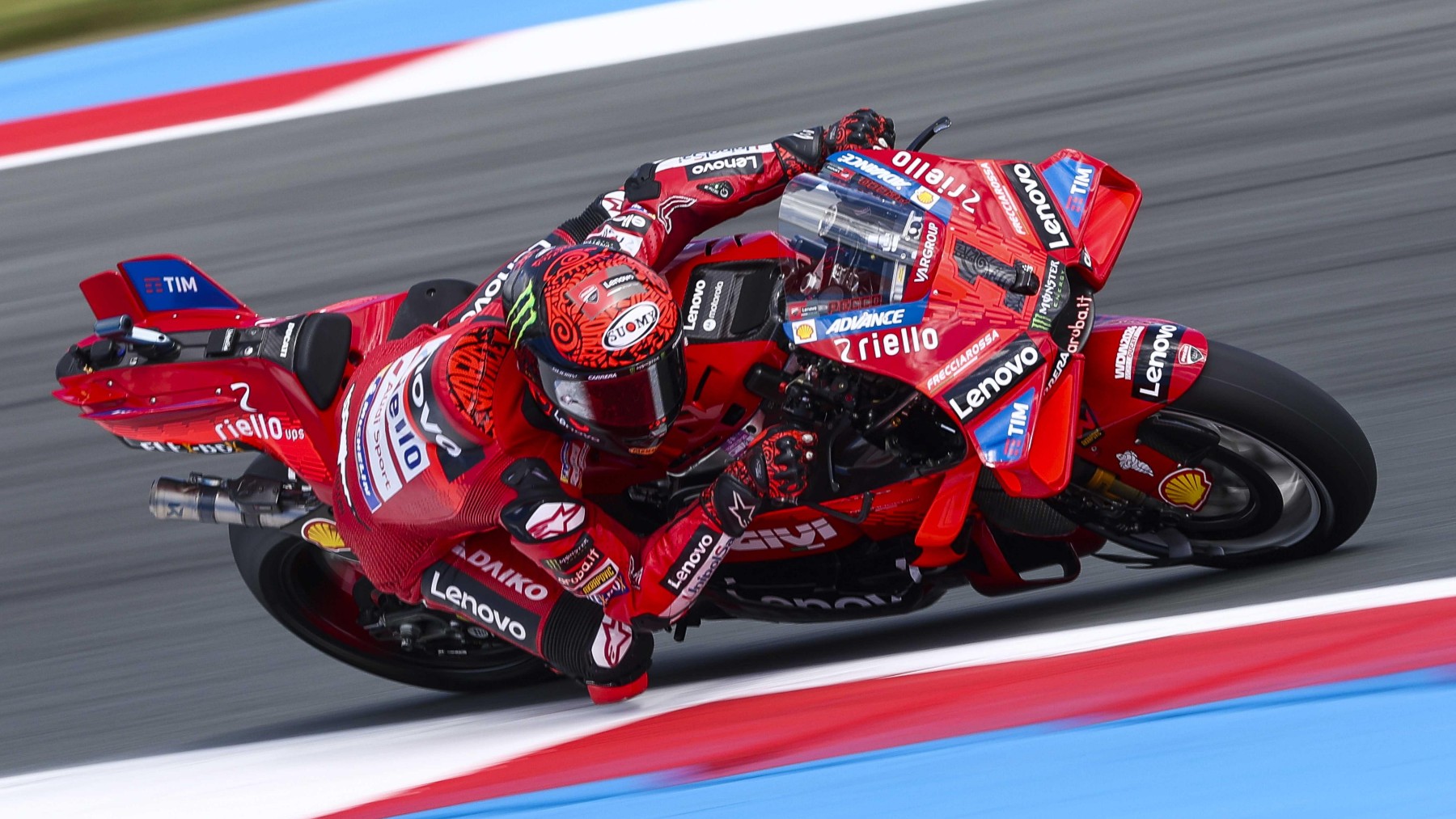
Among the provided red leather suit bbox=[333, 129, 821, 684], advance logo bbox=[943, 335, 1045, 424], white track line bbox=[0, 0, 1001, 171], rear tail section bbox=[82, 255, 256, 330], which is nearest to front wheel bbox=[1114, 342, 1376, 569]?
advance logo bbox=[943, 335, 1045, 424]

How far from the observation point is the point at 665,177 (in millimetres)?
3562

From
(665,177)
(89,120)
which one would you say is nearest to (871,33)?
(665,177)

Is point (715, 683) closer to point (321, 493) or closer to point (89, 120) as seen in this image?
point (321, 493)

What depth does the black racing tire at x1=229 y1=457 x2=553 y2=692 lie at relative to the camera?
3.94 m

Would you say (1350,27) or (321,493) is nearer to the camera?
(321,493)

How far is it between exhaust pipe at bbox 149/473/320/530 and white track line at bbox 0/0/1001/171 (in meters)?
3.79

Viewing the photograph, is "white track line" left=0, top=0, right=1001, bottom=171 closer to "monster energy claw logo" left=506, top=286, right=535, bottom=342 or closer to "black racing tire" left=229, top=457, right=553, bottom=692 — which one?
"black racing tire" left=229, top=457, right=553, bottom=692

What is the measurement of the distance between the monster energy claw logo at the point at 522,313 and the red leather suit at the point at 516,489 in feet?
0.72

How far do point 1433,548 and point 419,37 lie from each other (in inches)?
234

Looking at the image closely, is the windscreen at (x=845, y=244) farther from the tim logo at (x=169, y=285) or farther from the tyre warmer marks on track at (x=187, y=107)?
the tyre warmer marks on track at (x=187, y=107)

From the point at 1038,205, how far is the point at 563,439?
117cm

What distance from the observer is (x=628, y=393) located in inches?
111

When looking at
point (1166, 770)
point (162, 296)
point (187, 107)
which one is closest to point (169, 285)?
point (162, 296)

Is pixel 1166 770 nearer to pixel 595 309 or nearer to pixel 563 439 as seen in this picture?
pixel 595 309
